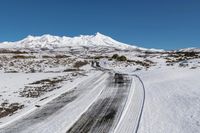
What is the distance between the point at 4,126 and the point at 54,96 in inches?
270

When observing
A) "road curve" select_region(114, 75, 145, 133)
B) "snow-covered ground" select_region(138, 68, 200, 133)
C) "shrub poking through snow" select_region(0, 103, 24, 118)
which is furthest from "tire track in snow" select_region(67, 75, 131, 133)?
"shrub poking through snow" select_region(0, 103, 24, 118)

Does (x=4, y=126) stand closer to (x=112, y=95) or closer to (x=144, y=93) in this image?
(x=112, y=95)

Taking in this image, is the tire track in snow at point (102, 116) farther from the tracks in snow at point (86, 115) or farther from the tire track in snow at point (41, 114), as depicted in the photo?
the tire track in snow at point (41, 114)

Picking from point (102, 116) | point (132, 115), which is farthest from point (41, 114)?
point (132, 115)

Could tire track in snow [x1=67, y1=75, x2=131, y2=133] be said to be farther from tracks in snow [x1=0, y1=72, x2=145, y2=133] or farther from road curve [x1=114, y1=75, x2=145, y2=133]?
road curve [x1=114, y1=75, x2=145, y2=133]

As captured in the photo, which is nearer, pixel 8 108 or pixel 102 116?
pixel 102 116

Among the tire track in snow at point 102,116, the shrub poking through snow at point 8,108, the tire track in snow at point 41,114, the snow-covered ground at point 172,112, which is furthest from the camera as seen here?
the shrub poking through snow at point 8,108

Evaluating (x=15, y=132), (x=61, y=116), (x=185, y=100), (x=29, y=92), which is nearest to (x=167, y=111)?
(x=185, y=100)

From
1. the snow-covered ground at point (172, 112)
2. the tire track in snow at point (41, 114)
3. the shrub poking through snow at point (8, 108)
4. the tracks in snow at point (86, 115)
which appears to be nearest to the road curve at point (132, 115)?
the tracks in snow at point (86, 115)

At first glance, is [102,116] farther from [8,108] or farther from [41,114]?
[8,108]

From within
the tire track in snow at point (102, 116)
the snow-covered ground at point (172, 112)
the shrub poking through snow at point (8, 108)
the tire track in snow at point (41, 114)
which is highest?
the snow-covered ground at point (172, 112)

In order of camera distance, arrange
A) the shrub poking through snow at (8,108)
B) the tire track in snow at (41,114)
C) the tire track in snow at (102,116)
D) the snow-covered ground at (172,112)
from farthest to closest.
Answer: the shrub poking through snow at (8,108) → the tire track in snow at (41,114) → the tire track in snow at (102,116) → the snow-covered ground at (172,112)

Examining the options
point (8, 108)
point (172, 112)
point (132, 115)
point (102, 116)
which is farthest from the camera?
point (8, 108)

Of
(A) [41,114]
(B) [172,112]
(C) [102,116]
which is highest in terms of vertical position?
(B) [172,112]
